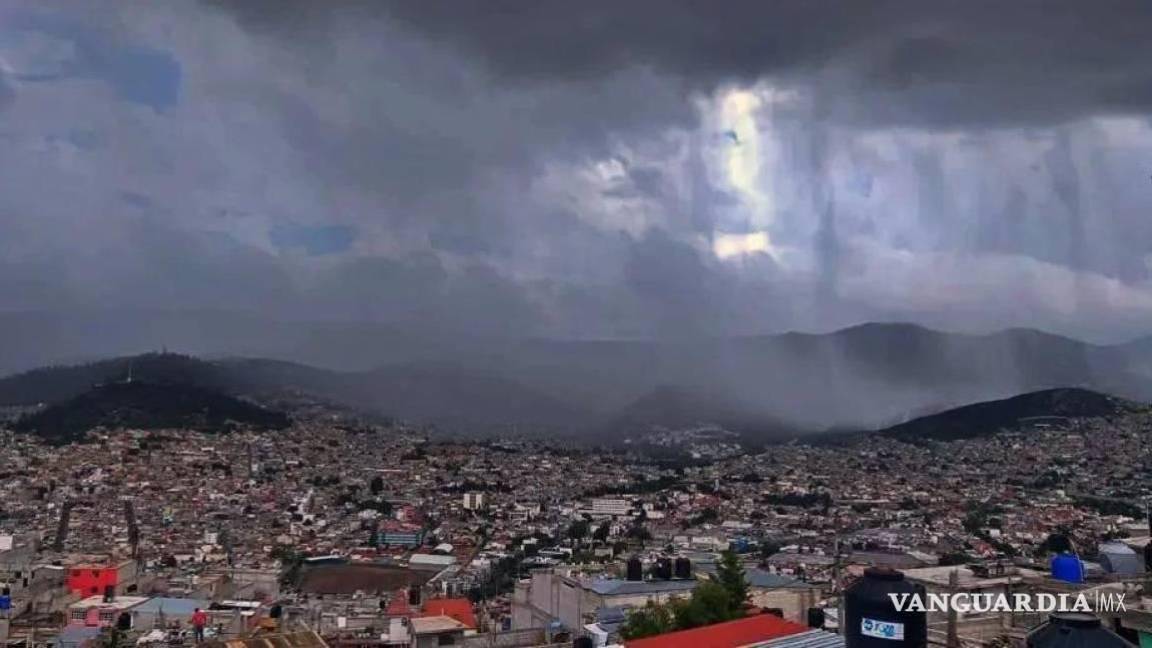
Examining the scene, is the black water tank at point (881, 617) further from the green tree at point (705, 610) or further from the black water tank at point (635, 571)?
the black water tank at point (635, 571)

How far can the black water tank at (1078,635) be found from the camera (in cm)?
762

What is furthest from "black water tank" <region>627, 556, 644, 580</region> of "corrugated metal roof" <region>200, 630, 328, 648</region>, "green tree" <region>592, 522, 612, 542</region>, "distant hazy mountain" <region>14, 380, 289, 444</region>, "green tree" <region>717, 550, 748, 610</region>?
"distant hazy mountain" <region>14, 380, 289, 444</region>

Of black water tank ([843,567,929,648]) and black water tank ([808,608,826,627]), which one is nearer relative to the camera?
black water tank ([843,567,929,648])

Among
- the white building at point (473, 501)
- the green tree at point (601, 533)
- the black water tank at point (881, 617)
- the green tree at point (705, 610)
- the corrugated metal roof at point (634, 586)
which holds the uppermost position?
the black water tank at point (881, 617)

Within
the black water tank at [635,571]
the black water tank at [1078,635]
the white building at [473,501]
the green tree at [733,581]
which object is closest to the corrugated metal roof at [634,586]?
the black water tank at [635,571]

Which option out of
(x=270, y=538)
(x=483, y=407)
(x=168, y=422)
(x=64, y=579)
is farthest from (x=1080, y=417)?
(x=483, y=407)

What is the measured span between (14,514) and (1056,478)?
61.4 m

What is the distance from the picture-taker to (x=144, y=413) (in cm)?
10194

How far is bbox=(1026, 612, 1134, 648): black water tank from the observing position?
7.62 meters

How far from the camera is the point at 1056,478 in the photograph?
69.4 metres

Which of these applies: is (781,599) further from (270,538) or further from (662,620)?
(270,538)

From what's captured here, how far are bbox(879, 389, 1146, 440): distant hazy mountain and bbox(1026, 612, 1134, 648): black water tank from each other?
96777 millimetres

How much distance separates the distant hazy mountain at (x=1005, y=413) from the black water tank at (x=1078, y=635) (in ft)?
318

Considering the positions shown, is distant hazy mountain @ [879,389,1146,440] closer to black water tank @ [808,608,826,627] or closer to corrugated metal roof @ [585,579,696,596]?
corrugated metal roof @ [585,579,696,596]
